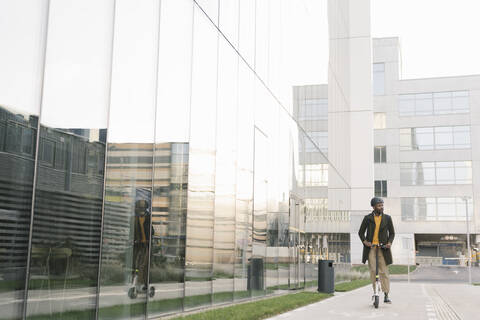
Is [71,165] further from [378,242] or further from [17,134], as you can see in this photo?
[378,242]

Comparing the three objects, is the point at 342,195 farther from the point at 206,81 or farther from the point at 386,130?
the point at 386,130

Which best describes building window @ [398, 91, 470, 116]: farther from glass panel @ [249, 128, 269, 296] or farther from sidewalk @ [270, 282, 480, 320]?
sidewalk @ [270, 282, 480, 320]

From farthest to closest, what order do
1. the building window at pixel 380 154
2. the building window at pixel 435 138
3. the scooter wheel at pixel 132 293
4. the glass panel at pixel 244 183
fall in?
the building window at pixel 380 154, the building window at pixel 435 138, the glass panel at pixel 244 183, the scooter wheel at pixel 132 293

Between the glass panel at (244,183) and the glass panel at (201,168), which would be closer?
the glass panel at (201,168)

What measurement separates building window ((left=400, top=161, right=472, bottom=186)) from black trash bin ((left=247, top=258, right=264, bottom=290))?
6382cm

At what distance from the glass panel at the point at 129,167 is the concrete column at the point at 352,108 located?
20128 millimetres

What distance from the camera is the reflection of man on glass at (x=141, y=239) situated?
7705 mm

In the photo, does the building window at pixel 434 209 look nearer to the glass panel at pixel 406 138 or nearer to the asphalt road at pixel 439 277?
the glass panel at pixel 406 138

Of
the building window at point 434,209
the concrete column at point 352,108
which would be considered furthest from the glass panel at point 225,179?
the building window at point 434,209

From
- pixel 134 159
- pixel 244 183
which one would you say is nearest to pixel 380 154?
pixel 244 183

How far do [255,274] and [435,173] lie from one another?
2544 inches

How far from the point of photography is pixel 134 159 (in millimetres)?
7660

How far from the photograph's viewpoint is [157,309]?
26.9ft

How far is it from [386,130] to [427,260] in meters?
17.5
